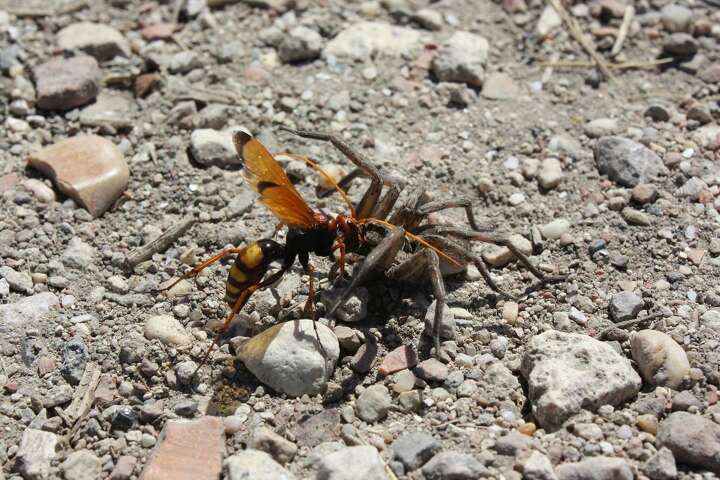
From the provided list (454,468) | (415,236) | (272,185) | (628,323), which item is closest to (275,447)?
(454,468)

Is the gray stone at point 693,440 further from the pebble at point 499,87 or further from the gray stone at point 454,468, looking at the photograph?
the pebble at point 499,87

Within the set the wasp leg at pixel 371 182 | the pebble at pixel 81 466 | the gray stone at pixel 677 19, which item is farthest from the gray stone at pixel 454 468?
the gray stone at pixel 677 19

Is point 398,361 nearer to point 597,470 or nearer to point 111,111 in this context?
point 597,470

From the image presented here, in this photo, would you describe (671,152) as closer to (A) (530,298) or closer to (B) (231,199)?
(A) (530,298)

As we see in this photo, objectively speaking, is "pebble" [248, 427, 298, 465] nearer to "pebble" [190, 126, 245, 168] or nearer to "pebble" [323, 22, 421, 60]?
"pebble" [190, 126, 245, 168]

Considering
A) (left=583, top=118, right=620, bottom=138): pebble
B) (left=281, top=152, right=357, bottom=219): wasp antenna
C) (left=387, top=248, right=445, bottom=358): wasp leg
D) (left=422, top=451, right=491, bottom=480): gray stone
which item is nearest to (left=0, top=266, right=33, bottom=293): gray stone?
(left=281, top=152, right=357, bottom=219): wasp antenna

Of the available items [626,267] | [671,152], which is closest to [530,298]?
[626,267]

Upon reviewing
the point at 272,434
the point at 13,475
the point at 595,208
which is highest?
the point at 595,208
